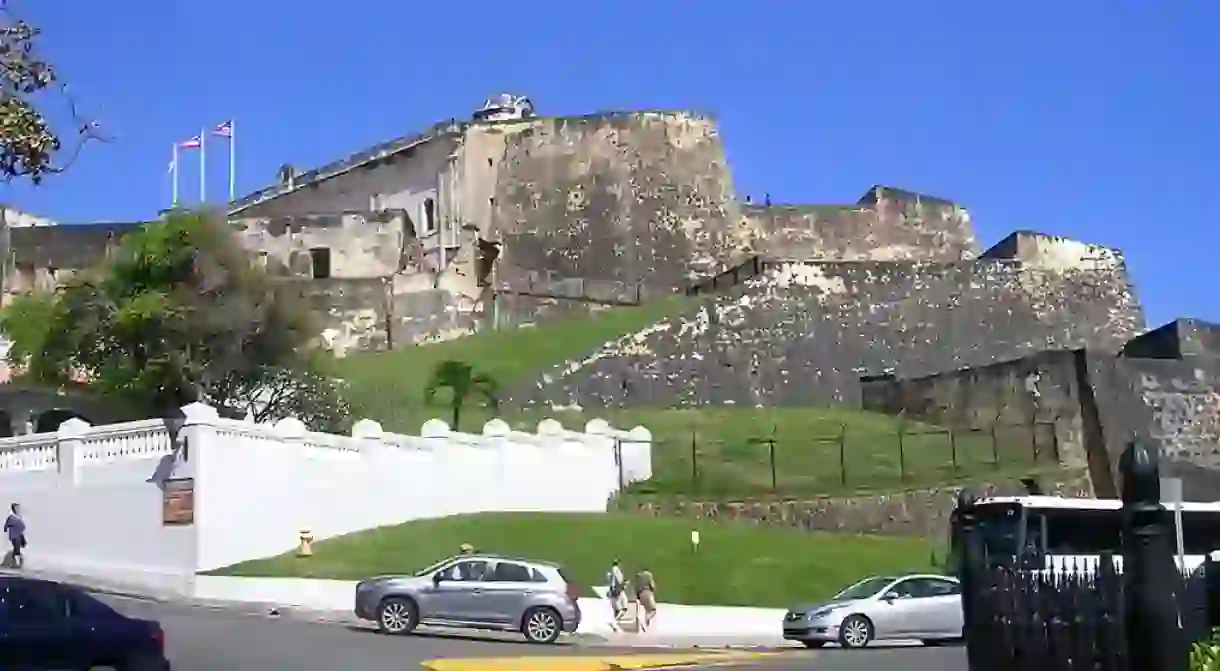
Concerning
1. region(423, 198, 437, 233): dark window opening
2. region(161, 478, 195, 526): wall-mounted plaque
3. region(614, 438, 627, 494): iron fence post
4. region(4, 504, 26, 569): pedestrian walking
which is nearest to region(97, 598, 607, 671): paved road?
region(161, 478, 195, 526): wall-mounted plaque

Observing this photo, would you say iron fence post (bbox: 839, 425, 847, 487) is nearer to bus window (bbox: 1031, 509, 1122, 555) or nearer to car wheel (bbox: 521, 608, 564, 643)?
bus window (bbox: 1031, 509, 1122, 555)

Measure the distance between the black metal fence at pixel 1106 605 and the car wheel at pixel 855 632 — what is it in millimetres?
10670

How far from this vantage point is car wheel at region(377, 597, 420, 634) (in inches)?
813

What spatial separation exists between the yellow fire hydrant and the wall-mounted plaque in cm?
198

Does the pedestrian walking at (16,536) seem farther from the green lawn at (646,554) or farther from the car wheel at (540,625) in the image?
the car wheel at (540,625)

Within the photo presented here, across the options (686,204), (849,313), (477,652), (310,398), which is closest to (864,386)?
(849,313)

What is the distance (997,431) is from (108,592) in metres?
27.0

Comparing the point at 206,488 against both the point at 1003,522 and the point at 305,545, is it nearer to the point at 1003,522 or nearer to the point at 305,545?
the point at 305,545

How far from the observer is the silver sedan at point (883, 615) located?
73.6ft

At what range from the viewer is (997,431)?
1721 inches

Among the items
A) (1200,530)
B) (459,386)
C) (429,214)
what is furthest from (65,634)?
(429,214)

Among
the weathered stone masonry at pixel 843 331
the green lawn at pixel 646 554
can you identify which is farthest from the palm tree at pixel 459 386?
the green lawn at pixel 646 554

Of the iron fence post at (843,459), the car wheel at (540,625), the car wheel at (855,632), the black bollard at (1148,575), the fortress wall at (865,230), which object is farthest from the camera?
the fortress wall at (865,230)

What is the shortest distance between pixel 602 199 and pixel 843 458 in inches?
1113
